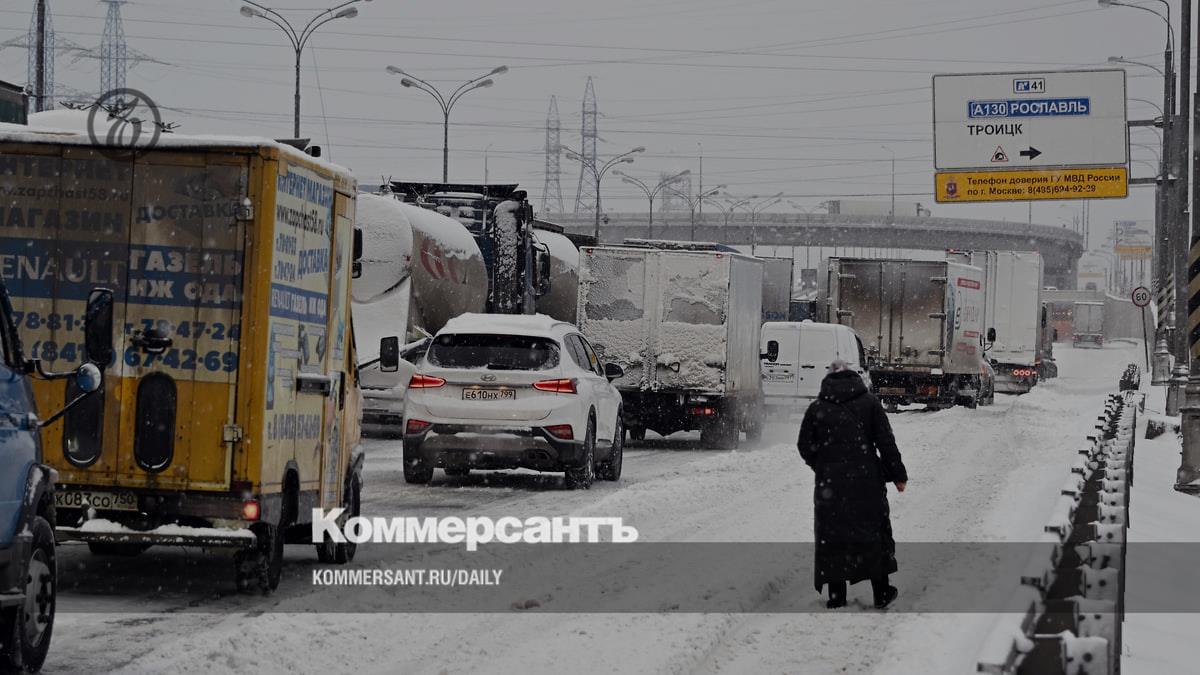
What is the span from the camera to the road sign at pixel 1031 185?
39406 millimetres

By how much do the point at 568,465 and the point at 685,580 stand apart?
646 centimetres

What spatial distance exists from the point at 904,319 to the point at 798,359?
758 centimetres

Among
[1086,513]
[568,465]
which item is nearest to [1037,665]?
[1086,513]

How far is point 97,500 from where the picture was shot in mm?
9820

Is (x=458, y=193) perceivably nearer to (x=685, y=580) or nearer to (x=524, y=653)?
(x=685, y=580)

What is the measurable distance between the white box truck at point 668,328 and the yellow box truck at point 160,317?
15432 millimetres

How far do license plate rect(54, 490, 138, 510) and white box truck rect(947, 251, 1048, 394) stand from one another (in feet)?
136

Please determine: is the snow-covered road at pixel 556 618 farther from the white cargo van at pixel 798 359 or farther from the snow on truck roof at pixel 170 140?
the white cargo van at pixel 798 359

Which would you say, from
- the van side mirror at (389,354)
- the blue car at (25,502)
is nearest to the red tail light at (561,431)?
the van side mirror at (389,354)

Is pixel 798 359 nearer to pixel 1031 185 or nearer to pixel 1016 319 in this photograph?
pixel 1031 185

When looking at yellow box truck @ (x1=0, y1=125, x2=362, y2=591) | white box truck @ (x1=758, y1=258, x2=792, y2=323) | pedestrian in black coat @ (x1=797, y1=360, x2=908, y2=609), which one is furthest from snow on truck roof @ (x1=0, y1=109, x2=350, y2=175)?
white box truck @ (x1=758, y1=258, x2=792, y2=323)

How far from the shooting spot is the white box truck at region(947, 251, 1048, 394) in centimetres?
4994

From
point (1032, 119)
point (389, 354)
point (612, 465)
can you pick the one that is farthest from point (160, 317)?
point (1032, 119)

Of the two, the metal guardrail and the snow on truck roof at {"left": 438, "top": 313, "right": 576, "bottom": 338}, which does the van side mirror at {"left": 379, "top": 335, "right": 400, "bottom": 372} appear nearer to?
the snow on truck roof at {"left": 438, "top": 313, "right": 576, "bottom": 338}
